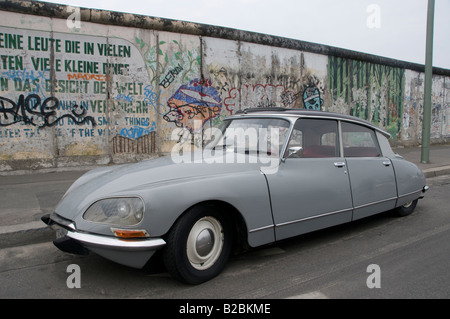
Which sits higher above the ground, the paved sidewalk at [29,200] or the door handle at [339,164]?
the door handle at [339,164]

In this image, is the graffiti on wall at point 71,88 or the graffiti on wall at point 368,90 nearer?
the graffiti on wall at point 71,88

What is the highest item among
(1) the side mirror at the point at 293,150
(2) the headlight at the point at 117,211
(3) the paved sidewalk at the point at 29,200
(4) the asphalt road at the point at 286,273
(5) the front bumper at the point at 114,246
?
(1) the side mirror at the point at 293,150

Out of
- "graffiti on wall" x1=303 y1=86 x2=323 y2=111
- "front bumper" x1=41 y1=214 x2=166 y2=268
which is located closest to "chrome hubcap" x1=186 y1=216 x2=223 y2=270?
"front bumper" x1=41 y1=214 x2=166 y2=268

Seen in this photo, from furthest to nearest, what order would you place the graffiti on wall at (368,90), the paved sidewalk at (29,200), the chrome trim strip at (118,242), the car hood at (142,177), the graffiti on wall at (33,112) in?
the graffiti on wall at (368,90), the graffiti on wall at (33,112), the paved sidewalk at (29,200), the car hood at (142,177), the chrome trim strip at (118,242)

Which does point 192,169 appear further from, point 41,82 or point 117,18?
point 117,18

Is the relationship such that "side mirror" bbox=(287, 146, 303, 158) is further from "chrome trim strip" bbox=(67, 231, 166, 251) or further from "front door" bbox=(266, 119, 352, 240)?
"chrome trim strip" bbox=(67, 231, 166, 251)

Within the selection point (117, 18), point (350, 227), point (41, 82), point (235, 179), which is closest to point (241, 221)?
point (235, 179)

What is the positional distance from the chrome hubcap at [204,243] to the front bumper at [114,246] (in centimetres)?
30

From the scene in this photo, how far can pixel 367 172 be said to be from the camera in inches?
162

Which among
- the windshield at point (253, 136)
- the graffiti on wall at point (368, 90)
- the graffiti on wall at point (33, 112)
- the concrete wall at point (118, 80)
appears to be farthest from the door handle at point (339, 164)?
the graffiti on wall at point (368, 90)

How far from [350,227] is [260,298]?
2.32m

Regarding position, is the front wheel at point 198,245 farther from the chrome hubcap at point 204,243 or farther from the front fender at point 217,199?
the front fender at point 217,199

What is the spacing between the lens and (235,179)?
302cm

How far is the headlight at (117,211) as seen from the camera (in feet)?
8.47
